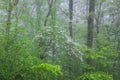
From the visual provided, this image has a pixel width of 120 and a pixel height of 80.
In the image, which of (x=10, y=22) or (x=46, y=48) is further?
(x=46, y=48)

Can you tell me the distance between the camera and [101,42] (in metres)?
12.3

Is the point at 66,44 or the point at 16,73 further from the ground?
the point at 66,44

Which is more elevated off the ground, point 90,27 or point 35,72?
point 90,27

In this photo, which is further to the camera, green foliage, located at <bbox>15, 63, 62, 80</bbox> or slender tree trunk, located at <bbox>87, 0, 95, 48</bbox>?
slender tree trunk, located at <bbox>87, 0, 95, 48</bbox>

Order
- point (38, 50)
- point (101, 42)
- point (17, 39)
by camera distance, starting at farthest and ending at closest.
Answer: point (101, 42)
point (38, 50)
point (17, 39)

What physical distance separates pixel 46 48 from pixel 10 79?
2.21 m

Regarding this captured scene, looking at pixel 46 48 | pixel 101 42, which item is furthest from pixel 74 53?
pixel 101 42

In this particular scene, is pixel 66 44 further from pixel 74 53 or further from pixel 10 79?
pixel 10 79

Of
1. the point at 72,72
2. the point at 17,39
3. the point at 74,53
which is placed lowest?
the point at 72,72

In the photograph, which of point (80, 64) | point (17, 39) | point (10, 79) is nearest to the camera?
point (10, 79)

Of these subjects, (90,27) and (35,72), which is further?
(90,27)

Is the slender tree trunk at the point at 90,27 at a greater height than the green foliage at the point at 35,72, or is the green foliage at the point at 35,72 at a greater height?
the slender tree trunk at the point at 90,27

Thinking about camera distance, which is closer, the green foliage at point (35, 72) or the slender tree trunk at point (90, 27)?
the green foliage at point (35, 72)

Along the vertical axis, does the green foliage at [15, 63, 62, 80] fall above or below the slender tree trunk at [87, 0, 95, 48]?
below
